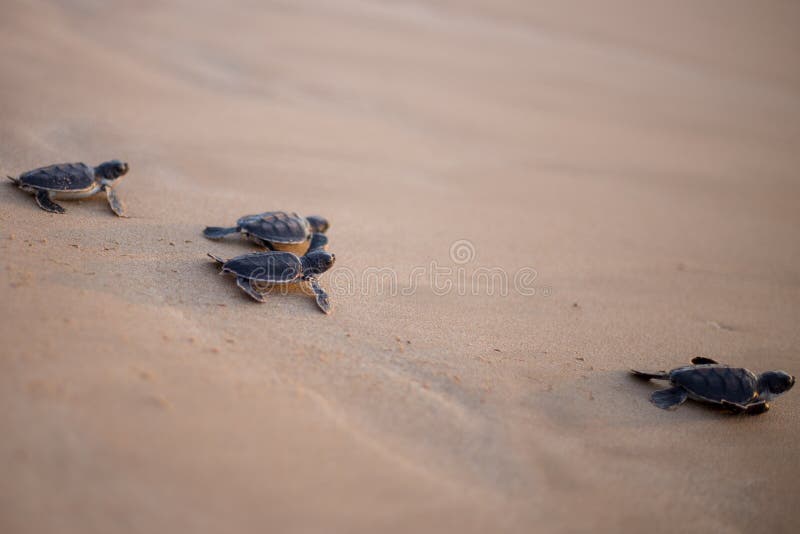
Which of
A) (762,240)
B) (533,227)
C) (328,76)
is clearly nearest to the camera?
(533,227)


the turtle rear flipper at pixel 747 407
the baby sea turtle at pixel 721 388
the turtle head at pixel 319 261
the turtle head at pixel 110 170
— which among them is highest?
the turtle head at pixel 110 170

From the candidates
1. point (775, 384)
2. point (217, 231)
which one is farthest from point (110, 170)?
point (775, 384)

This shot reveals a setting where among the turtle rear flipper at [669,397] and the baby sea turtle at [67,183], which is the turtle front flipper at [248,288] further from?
the turtle rear flipper at [669,397]

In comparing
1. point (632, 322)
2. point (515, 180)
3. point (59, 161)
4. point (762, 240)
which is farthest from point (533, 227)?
Result: point (59, 161)

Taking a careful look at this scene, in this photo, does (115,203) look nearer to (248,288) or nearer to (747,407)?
(248,288)

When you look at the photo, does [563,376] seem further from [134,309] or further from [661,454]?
[134,309]

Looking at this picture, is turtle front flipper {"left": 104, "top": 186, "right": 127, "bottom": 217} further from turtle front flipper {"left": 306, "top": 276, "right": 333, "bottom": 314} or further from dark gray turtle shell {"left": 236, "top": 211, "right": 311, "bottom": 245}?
turtle front flipper {"left": 306, "top": 276, "right": 333, "bottom": 314}

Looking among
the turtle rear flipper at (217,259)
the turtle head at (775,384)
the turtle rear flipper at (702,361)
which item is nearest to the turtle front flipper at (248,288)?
the turtle rear flipper at (217,259)

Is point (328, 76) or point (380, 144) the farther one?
point (328, 76)
